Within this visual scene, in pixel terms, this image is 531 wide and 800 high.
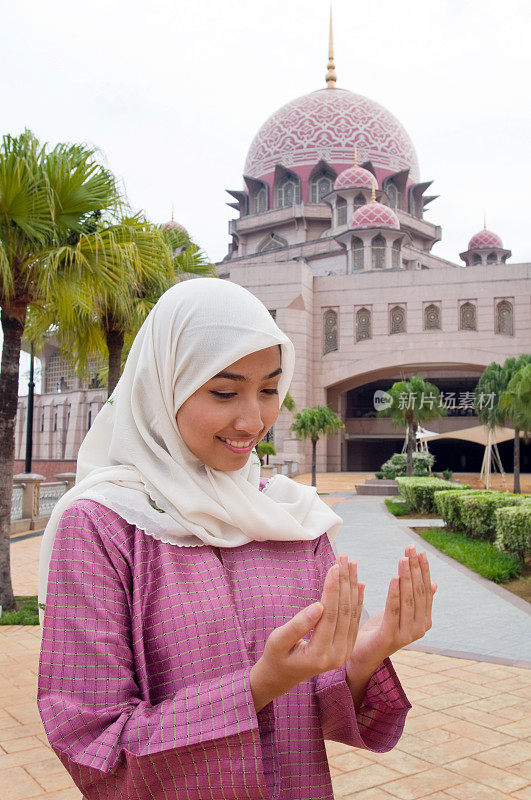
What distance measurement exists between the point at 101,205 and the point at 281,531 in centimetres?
539

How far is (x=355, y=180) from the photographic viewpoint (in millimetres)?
35469

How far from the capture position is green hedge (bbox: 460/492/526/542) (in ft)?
32.2

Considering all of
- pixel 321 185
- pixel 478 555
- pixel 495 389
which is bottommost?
pixel 478 555

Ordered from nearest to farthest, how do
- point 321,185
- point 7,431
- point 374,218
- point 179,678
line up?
point 179,678, point 7,431, point 374,218, point 321,185

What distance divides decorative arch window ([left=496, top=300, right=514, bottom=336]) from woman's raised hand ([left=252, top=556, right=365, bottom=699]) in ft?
103

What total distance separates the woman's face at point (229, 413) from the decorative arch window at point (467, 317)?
30.9m

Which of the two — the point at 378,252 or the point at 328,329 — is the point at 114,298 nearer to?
the point at 328,329

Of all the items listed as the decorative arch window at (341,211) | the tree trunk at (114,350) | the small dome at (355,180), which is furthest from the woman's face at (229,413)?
the decorative arch window at (341,211)

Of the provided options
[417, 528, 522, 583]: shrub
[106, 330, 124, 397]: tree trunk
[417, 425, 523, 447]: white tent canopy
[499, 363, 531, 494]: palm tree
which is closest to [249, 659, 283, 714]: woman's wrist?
[417, 528, 522, 583]: shrub

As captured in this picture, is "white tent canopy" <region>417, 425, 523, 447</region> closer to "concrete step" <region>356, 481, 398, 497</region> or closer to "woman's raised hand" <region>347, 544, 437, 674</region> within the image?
"concrete step" <region>356, 481, 398, 497</region>

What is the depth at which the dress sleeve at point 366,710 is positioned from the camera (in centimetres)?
147

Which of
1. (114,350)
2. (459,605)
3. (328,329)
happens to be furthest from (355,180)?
(459,605)

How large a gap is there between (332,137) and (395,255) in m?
9.63

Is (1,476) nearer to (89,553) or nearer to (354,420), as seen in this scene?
(89,553)
